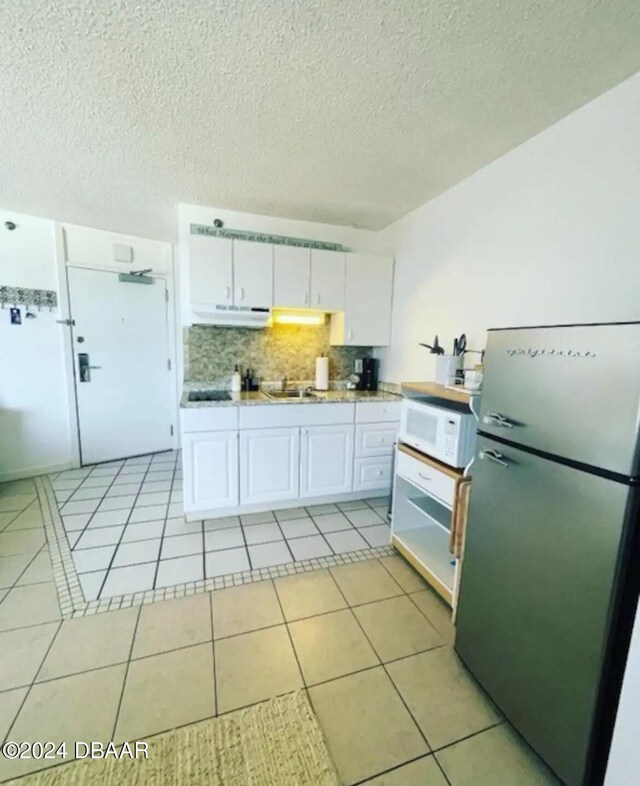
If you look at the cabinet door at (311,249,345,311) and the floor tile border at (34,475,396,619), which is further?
the cabinet door at (311,249,345,311)

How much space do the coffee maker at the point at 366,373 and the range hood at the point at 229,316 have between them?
102 centimetres

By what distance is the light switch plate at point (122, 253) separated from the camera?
12.1 ft

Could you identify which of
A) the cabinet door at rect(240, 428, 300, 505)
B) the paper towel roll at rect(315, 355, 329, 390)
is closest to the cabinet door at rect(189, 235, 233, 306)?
the paper towel roll at rect(315, 355, 329, 390)

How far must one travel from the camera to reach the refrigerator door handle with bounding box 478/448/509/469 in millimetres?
1291

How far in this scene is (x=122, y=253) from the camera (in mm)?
→ 3725

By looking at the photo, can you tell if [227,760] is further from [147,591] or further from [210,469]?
[210,469]

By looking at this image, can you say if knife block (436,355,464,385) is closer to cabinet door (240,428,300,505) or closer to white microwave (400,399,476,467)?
white microwave (400,399,476,467)

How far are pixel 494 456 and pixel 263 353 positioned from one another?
94.4 inches

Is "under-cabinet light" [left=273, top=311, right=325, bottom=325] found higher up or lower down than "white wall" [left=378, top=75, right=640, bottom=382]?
lower down

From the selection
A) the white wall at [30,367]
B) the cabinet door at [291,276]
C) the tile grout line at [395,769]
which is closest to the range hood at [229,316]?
the cabinet door at [291,276]

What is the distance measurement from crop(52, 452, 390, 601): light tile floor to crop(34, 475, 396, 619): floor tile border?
0.04 meters

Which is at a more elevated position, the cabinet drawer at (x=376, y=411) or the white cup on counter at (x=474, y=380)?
the white cup on counter at (x=474, y=380)

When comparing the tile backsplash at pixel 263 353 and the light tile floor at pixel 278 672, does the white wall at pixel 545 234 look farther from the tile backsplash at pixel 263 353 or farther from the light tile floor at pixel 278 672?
the light tile floor at pixel 278 672

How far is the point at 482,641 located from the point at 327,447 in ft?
5.63
